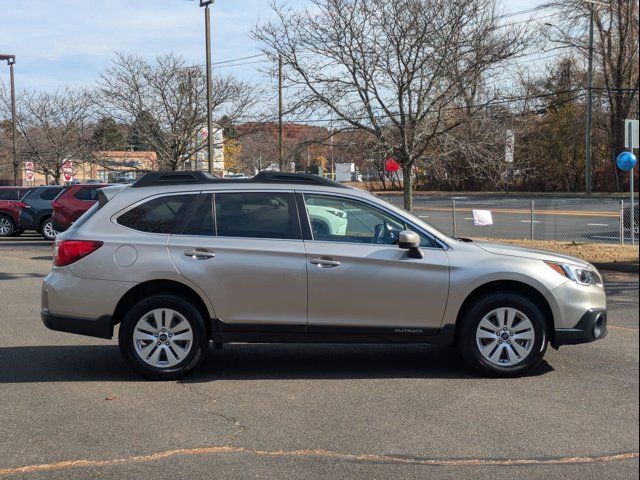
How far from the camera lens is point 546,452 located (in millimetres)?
4375

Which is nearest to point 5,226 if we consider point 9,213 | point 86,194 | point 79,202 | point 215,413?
point 9,213

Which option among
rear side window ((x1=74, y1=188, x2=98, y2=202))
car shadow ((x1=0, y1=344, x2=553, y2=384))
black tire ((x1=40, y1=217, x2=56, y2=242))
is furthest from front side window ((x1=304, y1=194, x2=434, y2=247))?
black tire ((x1=40, y1=217, x2=56, y2=242))

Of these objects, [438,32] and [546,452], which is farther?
[438,32]

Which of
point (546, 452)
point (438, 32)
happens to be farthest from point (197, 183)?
point (438, 32)

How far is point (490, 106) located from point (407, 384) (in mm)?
11162

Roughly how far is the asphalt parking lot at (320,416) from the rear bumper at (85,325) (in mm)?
463

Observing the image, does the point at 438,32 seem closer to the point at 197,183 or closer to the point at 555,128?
the point at 197,183

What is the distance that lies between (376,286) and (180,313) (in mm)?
1721

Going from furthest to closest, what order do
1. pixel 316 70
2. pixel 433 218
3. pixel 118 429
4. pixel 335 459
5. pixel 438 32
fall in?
pixel 433 218
pixel 316 70
pixel 438 32
pixel 118 429
pixel 335 459

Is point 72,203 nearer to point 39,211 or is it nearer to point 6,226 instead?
point 39,211

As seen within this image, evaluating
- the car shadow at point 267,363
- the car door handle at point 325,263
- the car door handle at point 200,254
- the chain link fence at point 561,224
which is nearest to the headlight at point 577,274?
the car shadow at point 267,363

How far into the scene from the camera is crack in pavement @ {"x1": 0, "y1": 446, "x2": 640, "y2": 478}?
4219mm

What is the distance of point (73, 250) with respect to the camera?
19.8ft

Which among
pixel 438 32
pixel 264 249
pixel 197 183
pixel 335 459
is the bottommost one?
pixel 335 459
